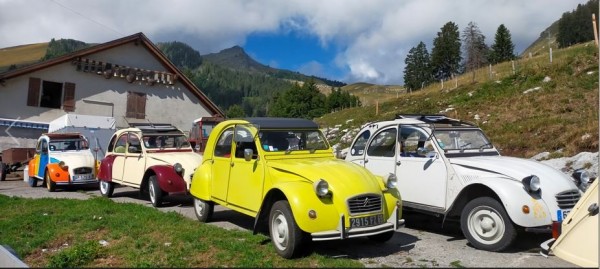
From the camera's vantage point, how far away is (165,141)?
12.6 metres

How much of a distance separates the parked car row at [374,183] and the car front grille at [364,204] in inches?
0.5

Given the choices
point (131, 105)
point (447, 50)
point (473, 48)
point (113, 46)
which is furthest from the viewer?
point (447, 50)

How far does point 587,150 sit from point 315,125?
8335 millimetres

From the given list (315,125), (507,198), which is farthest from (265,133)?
(507,198)

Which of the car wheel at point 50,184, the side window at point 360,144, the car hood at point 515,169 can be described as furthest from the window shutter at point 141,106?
the car hood at point 515,169

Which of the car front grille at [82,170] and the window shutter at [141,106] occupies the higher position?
the window shutter at [141,106]

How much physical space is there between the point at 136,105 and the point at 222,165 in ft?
73.8

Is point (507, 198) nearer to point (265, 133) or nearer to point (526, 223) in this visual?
point (526, 223)

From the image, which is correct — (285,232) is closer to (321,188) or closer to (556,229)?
(321,188)

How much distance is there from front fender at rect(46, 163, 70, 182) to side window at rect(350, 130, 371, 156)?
1005 centimetres

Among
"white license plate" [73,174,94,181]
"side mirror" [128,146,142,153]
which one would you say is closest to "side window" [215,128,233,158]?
"side mirror" [128,146,142,153]

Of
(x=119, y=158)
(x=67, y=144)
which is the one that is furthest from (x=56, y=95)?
(x=119, y=158)

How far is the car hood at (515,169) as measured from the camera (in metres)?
6.63

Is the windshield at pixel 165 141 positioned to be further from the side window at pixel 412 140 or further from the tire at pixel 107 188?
the side window at pixel 412 140
